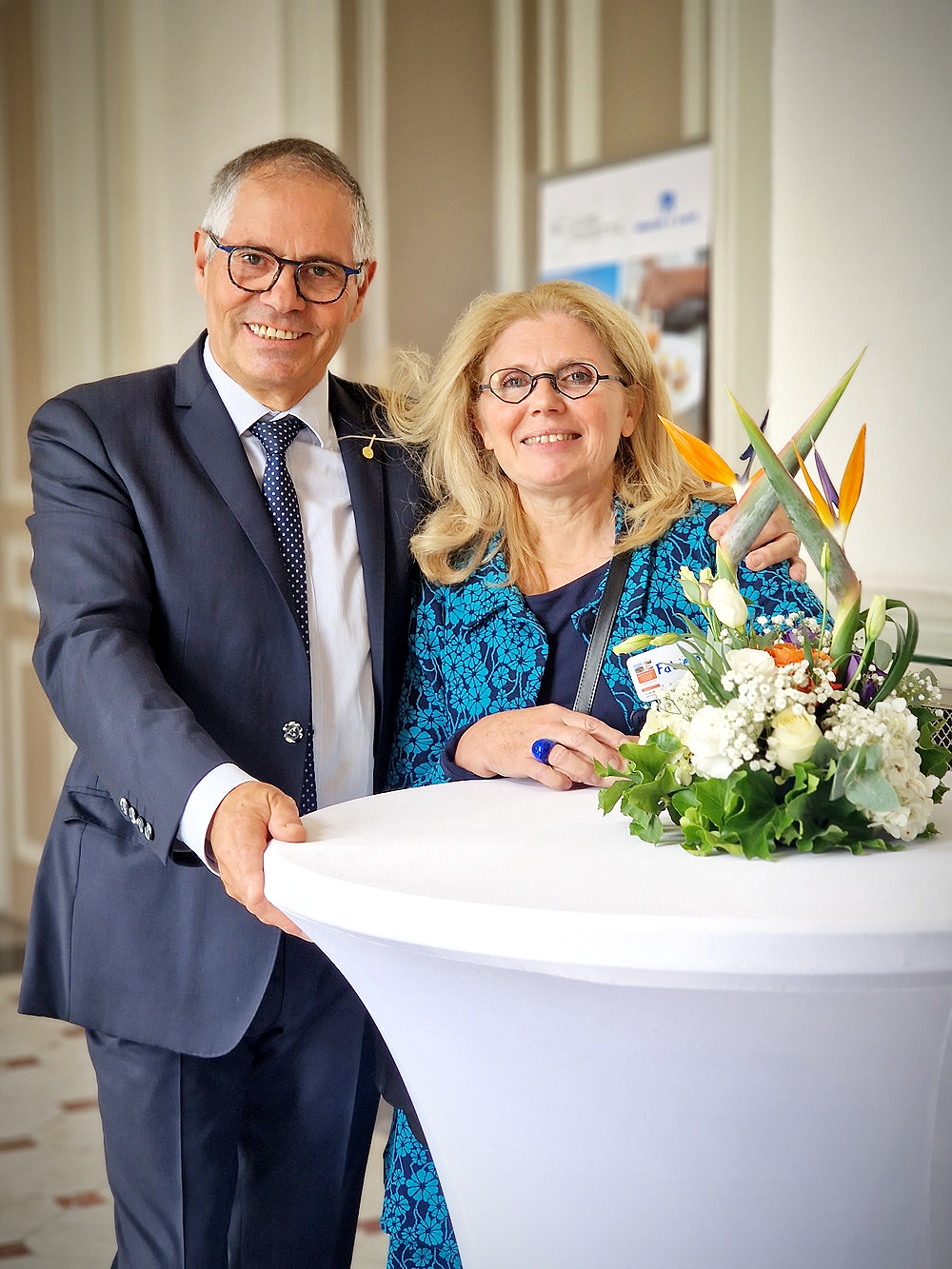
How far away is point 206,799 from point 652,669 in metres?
0.63

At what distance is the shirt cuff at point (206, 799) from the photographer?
1.67 metres

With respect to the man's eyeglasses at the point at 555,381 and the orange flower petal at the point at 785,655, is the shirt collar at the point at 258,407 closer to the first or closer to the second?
the man's eyeglasses at the point at 555,381

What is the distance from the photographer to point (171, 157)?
197 inches

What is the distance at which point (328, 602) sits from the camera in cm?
205

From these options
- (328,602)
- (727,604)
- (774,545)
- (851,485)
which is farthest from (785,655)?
(328,602)

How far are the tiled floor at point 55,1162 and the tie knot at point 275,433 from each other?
198 cm

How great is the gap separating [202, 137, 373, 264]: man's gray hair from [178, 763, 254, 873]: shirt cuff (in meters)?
0.86

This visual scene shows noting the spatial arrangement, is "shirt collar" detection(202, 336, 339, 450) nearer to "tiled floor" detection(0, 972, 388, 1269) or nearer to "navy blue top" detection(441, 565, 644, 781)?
"navy blue top" detection(441, 565, 644, 781)

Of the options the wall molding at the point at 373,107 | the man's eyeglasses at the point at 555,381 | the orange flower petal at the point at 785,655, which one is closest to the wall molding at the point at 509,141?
the wall molding at the point at 373,107

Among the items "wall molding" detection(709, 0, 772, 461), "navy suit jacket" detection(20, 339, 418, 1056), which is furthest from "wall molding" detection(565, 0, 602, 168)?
"navy suit jacket" detection(20, 339, 418, 1056)

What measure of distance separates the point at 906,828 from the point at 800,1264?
49cm

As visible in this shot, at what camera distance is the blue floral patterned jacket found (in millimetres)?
2072

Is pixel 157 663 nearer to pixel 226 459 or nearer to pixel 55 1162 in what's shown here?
pixel 226 459

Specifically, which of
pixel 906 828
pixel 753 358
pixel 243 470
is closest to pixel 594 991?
pixel 906 828
